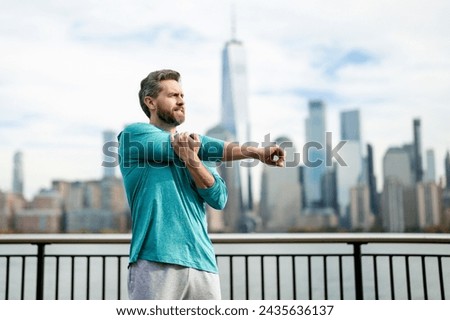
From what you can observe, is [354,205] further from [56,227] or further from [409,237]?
[409,237]

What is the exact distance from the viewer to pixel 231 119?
37812 millimetres

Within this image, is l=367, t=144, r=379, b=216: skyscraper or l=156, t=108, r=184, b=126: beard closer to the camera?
l=156, t=108, r=184, b=126: beard

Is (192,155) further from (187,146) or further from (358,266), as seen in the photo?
(358,266)

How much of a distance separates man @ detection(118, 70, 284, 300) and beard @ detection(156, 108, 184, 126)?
52 millimetres

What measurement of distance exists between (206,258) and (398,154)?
39.2 metres

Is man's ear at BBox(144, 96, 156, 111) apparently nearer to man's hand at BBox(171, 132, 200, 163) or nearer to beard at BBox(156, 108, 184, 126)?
beard at BBox(156, 108, 184, 126)

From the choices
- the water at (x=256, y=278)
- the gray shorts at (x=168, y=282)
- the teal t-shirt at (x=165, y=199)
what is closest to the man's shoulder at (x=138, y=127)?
the teal t-shirt at (x=165, y=199)

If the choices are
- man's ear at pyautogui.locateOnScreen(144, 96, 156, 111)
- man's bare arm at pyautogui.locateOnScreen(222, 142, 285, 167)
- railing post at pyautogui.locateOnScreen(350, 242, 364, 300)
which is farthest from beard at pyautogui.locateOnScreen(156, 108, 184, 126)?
railing post at pyautogui.locateOnScreen(350, 242, 364, 300)

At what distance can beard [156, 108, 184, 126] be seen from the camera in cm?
111

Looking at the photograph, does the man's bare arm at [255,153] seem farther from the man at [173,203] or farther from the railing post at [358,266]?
the railing post at [358,266]

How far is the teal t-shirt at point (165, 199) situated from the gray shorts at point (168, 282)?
17 millimetres

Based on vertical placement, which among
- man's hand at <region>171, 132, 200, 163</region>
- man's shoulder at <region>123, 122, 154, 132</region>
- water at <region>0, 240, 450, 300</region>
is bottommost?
water at <region>0, 240, 450, 300</region>
